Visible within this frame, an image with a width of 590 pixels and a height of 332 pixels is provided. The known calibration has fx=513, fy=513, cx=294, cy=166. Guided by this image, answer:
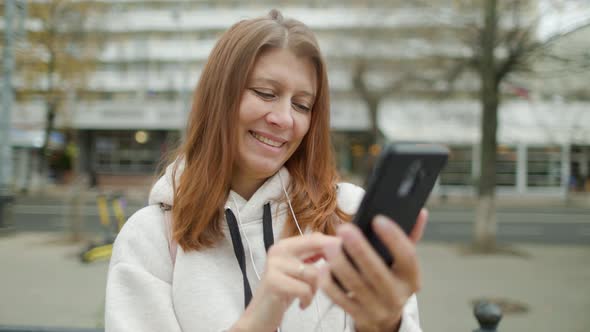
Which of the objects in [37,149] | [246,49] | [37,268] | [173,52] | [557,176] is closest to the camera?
[246,49]

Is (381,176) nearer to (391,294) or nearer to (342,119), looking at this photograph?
(391,294)

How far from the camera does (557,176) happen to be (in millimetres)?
27344

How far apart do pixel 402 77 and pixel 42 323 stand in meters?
9.39

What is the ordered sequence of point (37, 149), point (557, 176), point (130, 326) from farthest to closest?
1. point (37, 149)
2. point (557, 176)
3. point (130, 326)

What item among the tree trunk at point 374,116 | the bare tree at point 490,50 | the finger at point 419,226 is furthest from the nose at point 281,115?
the tree trunk at point 374,116

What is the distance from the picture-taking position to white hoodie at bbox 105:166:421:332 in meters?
1.32

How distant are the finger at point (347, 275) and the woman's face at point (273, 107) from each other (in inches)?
24.0

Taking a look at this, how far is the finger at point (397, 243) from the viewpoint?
83 cm

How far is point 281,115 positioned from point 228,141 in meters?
0.17

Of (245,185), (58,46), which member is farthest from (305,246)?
(58,46)

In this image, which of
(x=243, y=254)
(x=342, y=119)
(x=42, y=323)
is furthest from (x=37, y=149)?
(x=243, y=254)

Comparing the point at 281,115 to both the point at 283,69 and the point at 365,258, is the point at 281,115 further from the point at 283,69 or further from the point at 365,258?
the point at 365,258

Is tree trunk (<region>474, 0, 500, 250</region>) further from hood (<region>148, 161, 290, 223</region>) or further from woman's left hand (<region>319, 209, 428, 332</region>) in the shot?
woman's left hand (<region>319, 209, 428, 332</region>)

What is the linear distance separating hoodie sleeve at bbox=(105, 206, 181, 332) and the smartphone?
0.69 metres
